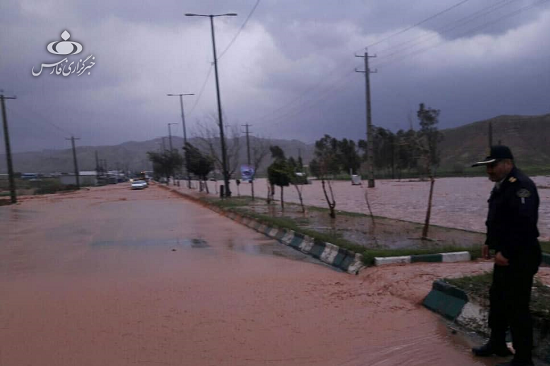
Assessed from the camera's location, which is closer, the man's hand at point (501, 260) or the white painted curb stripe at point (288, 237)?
the man's hand at point (501, 260)

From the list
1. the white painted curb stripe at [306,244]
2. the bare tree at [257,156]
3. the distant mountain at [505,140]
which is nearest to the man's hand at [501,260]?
the white painted curb stripe at [306,244]

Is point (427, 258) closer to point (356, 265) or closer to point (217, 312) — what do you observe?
point (356, 265)

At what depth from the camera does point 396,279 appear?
702 centimetres

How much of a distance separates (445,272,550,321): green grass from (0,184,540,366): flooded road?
53 cm

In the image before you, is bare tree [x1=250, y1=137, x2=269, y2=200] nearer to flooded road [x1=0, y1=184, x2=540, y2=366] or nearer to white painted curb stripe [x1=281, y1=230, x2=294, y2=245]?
white painted curb stripe [x1=281, y1=230, x2=294, y2=245]

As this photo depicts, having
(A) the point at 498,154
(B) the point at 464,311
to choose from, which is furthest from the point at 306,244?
(A) the point at 498,154

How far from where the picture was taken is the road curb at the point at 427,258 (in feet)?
26.0

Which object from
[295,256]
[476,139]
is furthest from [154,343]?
[476,139]

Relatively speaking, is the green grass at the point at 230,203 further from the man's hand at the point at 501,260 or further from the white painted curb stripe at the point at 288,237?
the man's hand at the point at 501,260

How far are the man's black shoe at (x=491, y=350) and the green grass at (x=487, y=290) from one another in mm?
491

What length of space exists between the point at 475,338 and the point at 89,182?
101027 mm

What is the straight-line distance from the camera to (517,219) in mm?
3914

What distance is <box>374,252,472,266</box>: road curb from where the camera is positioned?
793cm

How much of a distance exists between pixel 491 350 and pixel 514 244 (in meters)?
1.11
